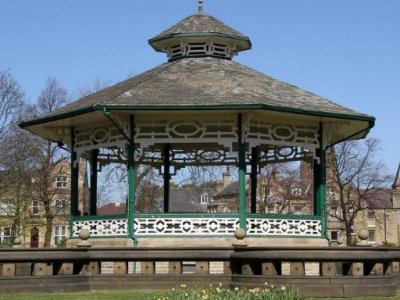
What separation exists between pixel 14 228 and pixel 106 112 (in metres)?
31.8

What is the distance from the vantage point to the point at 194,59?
93.3ft

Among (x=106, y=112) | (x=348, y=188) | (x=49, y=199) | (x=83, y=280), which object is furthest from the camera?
(x=348, y=188)

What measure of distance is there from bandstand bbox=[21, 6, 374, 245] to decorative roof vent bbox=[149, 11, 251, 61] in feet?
0.12

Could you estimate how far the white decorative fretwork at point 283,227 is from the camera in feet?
77.3

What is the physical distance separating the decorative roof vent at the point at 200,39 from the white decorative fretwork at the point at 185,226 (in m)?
7.55

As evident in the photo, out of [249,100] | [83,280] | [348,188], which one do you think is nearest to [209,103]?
[249,100]

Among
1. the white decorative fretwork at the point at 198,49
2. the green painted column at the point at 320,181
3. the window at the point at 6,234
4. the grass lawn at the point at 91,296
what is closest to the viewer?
the grass lawn at the point at 91,296

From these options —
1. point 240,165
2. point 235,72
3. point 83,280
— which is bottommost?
point 83,280

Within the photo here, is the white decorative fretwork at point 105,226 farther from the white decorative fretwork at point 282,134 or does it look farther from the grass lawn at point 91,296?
the grass lawn at point 91,296

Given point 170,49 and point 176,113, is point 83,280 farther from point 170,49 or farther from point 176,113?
point 170,49

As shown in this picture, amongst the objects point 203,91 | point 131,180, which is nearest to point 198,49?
point 203,91

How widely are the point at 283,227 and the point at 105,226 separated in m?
5.34

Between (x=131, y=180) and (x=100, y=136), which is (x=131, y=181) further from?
(x=100, y=136)

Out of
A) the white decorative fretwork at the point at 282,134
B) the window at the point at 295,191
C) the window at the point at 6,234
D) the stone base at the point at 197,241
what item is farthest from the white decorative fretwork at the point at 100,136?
the window at the point at 295,191
